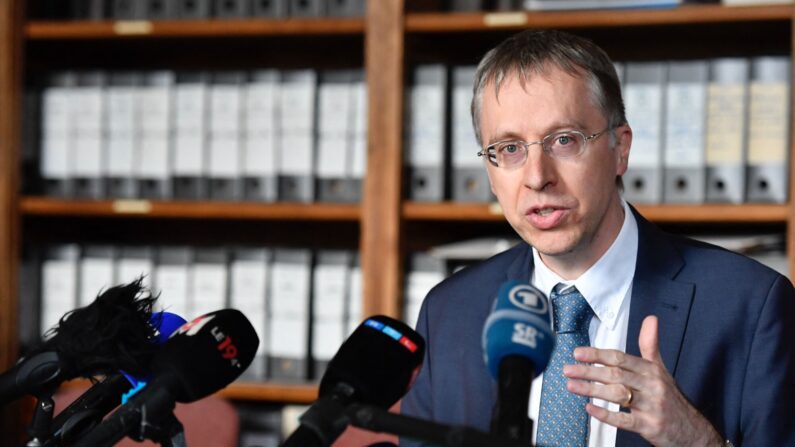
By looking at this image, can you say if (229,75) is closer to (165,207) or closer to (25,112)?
(165,207)

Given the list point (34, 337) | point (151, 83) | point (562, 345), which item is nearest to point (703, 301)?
point (562, 345)

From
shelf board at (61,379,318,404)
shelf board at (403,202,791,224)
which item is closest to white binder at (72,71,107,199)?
shelf board at (61,379,318,404)

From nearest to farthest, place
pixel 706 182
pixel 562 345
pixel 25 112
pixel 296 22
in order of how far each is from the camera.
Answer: pixel 562 345
pixel 706 182
pixel 296 22
pixel 25 112

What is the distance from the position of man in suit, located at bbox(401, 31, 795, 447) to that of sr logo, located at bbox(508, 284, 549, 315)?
0.52m

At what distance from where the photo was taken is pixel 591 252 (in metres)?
1.53

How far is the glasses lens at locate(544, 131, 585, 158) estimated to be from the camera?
57.2 inches

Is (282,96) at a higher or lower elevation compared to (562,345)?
higher

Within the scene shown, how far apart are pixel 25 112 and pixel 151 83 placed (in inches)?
13.7

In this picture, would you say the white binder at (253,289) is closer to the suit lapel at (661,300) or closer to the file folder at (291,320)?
the file folder at (291,320)

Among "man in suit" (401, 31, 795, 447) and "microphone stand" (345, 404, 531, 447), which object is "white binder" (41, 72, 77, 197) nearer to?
"man in suit" (401, 31, 795, 447)

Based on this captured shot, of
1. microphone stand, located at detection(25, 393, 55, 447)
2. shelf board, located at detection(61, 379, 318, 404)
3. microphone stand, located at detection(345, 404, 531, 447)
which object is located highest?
microphone stand, located at detection(345, 404, 531, 447)

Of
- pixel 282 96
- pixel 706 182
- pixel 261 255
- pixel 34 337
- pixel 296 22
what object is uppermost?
pixel 296 22

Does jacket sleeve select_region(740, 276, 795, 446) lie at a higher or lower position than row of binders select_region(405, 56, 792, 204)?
lower

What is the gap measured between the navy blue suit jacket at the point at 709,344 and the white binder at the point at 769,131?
2.44ft
